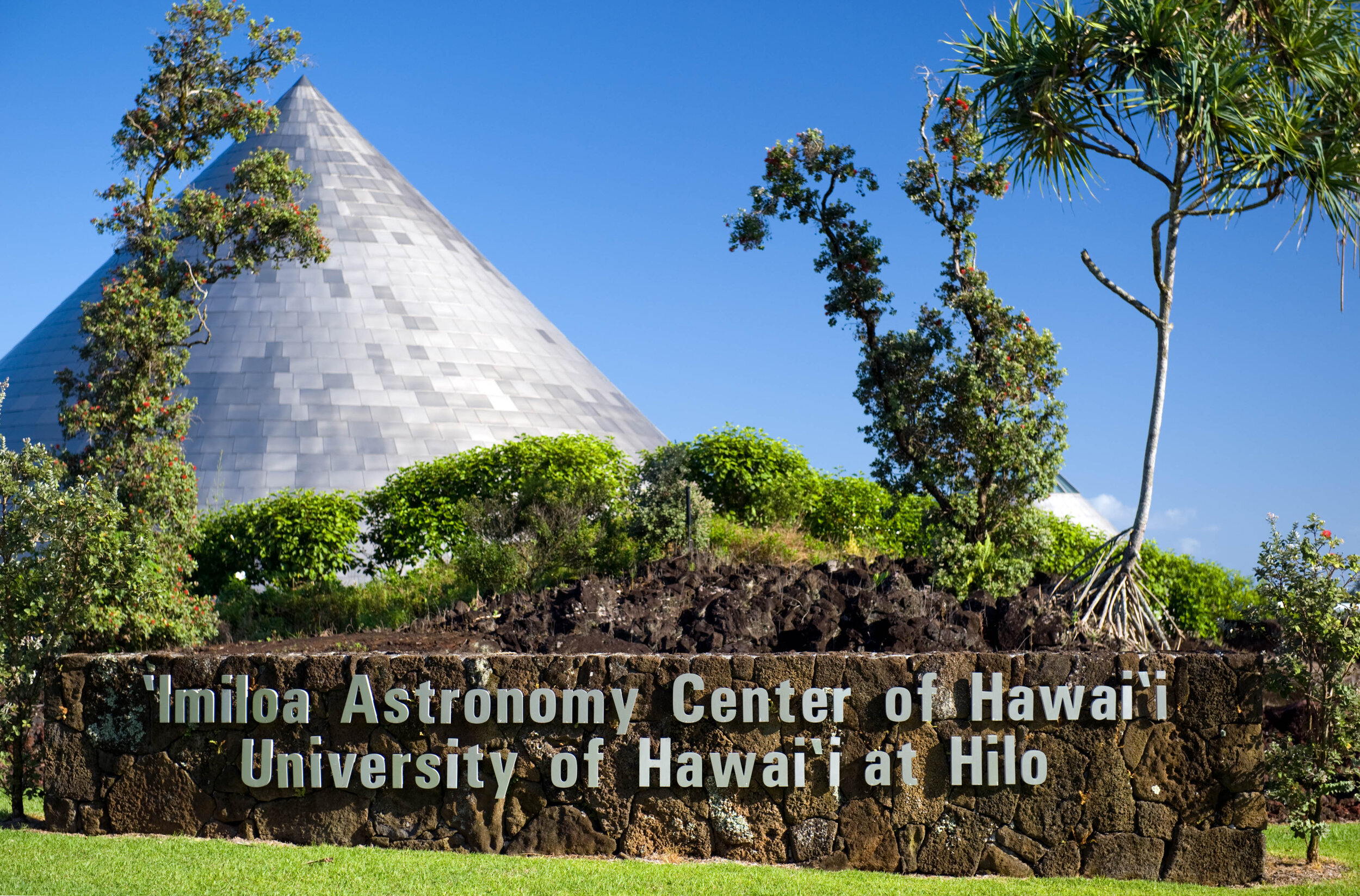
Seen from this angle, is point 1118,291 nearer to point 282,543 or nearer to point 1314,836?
point 1314,836

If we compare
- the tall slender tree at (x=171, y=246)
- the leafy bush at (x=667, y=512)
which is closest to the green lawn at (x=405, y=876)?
the tall slender tree at (x=171, y=246)

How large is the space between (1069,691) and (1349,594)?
2191 mm

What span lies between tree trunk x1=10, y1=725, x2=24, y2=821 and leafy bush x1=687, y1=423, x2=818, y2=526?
10.1 m

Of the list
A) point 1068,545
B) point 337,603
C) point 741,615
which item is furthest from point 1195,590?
point 337,603

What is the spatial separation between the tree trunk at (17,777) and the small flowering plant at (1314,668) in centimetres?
928

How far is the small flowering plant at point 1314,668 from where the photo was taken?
7.92 meters

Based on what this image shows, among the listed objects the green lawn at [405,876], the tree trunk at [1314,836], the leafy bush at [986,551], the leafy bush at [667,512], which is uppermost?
the leafy bush at [667,512]

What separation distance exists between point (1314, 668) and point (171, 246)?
494 inches

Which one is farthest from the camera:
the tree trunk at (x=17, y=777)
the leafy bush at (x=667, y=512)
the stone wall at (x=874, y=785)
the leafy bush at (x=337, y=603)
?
the leafy bush at (x=667, y=512)

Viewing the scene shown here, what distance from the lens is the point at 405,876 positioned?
717cm

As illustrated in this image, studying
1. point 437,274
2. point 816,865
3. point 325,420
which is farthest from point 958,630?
point 437,274

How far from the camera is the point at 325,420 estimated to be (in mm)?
22141

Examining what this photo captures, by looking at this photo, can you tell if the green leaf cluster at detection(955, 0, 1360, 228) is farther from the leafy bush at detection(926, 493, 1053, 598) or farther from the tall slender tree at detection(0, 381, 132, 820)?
the tall slender tree at detection(0, 381, 132, 820)

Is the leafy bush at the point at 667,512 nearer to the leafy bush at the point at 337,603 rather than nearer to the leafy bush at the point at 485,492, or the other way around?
the leafy bush at the point at 485,492
